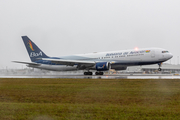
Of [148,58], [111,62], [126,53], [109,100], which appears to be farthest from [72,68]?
[109,100]

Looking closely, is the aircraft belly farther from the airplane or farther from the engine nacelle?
the engine nacelle

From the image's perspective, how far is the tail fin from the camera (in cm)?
4325

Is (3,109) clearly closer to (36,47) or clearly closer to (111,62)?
(111,62)

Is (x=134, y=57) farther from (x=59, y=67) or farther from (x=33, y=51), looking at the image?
(x=33, y=51)

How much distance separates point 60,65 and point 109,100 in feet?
98.9

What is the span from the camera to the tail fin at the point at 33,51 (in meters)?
43.2

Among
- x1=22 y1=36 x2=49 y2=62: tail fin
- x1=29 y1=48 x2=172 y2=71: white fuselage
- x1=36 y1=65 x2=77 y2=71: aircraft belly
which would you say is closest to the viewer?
x1=29 y1=48 x2=172 y2=71: white fuselage

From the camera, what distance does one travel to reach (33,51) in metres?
43.4

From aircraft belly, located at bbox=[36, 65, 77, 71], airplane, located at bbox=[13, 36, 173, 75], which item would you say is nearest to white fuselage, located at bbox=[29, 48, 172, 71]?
airplane, located at bbox=[13, 36, 173, 75]

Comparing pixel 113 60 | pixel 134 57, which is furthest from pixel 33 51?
pixel 134 57

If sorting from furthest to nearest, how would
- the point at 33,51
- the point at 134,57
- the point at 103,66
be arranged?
the point at 33,51, the point at 134,57, the point at 103,66

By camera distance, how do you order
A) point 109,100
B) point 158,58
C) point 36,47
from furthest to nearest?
1. point 36,47
2. point 158,58
3. point 109,100

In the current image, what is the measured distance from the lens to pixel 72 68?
4047 centimetres

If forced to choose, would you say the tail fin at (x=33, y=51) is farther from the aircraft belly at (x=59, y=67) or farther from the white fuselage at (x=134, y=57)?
the white fuselage at (x=134, y=57)
